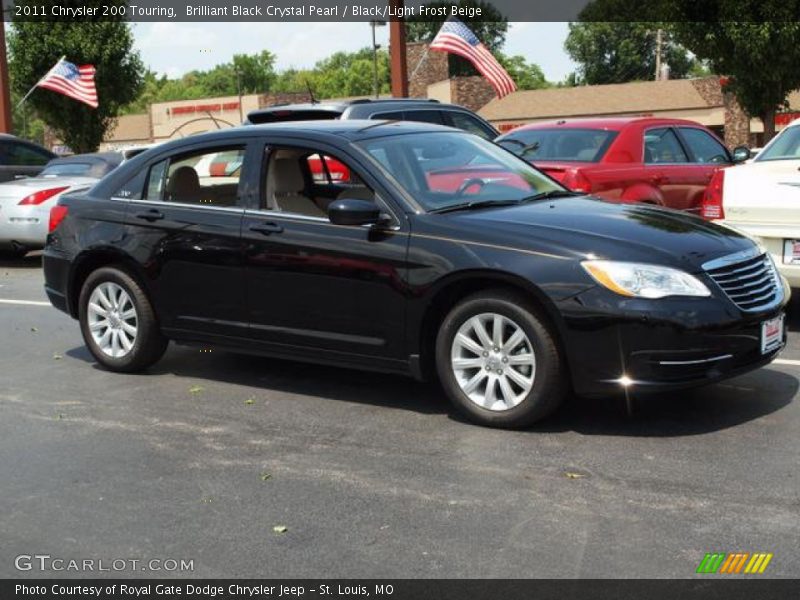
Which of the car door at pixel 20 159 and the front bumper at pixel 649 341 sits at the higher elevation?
the car door at pixel 20 159

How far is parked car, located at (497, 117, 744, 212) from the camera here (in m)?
10.3

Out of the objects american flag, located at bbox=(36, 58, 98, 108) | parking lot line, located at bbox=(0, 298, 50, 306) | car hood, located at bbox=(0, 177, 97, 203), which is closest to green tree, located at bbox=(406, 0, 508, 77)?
american flag, located at bbox=(36, 58, 98, 108)

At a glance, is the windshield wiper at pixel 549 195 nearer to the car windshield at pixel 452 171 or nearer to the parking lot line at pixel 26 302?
the car windshield at pixel 452 171

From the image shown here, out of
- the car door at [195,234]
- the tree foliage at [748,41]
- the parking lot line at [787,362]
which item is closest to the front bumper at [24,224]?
the car door at [195,234]

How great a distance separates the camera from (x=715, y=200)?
27.5 feet

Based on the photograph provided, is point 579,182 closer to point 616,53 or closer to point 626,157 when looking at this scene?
point 626,157

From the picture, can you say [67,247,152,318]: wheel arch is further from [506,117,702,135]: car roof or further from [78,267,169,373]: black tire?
[506,117,702,135]: car roof

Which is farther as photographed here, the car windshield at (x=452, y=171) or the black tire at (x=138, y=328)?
the black tire at (x=138, y=328)

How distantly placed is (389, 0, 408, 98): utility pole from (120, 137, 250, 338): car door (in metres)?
13.0

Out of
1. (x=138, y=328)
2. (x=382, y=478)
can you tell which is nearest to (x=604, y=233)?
(x=382, y=478)

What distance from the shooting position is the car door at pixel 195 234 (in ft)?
22.2

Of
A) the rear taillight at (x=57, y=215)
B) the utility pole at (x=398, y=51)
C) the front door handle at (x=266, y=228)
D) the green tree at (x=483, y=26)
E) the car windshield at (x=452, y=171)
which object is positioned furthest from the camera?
the green tree at (x=483, y=26)

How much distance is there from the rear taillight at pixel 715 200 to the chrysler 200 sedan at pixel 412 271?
1908mm
